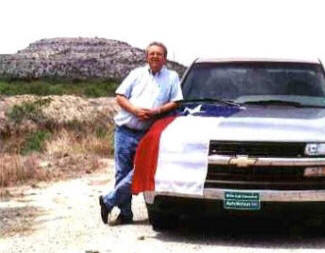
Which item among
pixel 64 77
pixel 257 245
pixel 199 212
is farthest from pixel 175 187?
pixel 64 77

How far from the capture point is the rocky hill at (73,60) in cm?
8150

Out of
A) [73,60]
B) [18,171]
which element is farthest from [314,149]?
[73,60]

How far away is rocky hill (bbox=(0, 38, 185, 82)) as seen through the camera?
81500 millimetres

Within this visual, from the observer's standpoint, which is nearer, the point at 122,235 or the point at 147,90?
the point at 122,235

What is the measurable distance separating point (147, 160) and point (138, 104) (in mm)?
737

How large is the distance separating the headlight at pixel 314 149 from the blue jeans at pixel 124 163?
5.72 ft

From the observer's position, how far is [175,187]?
24.2 feet

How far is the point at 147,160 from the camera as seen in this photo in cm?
759

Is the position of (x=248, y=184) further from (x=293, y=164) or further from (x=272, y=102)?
(x=272, y=102)

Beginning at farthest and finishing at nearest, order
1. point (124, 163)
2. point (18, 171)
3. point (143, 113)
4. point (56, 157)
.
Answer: point (56, 157) → point (18, 171) → point (124, 163) → point (143, 113)

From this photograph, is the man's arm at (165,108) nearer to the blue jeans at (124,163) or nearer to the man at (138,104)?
the man at (138,104)

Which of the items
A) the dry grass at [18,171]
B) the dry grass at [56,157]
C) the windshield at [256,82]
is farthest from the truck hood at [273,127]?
the dry grass at [18,171]

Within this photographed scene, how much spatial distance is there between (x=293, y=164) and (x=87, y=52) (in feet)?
288

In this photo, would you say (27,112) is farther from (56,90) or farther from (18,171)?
(56,90)
